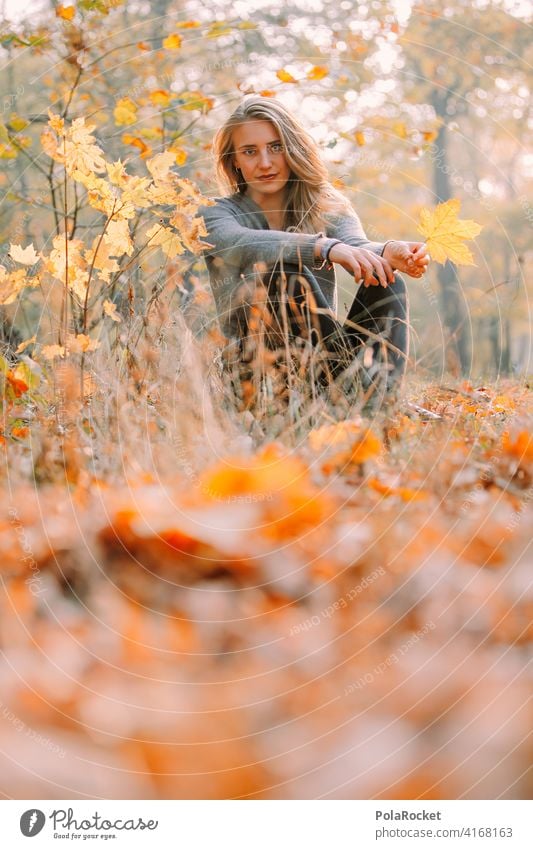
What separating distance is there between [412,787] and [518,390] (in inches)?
99.2

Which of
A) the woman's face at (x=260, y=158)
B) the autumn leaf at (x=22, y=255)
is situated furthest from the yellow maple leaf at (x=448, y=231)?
the autumn leaf at (x=22, y=255)

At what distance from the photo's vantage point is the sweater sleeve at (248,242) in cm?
237

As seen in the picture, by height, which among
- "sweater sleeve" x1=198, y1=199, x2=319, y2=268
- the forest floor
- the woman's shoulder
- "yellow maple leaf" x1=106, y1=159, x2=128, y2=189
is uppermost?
the woman's shoulder

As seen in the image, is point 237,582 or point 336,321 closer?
point 237,582

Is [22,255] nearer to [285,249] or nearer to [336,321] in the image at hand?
[285,249]

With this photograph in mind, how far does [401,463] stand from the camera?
1.65 metres

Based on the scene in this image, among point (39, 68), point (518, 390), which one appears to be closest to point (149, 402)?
point (518, 390)

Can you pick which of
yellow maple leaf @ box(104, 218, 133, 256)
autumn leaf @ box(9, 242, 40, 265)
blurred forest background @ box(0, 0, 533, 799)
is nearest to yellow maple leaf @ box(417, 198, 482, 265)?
blurred forest background @ box(0, 0, 533, 799)

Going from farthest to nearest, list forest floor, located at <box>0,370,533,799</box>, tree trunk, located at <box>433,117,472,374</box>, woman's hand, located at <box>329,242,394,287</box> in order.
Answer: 1. tree trunk, located at <box>433,117,472,374</box>
2. woman's hand, located at <box>329,242,394,287</box>
3. forest floor, located at <box>0,370,533,799</box>

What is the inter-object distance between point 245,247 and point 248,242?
0.02m

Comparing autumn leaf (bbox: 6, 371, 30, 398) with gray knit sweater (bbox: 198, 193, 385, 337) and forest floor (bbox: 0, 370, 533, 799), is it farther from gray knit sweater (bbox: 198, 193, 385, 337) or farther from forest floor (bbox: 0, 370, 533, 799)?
gray knit sweater (bbox: 198, 193, 385, 337)

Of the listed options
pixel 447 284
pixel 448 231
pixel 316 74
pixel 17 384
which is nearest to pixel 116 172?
pixel 17 384

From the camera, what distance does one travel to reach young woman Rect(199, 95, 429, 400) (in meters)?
2.39

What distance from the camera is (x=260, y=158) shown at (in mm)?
2648
